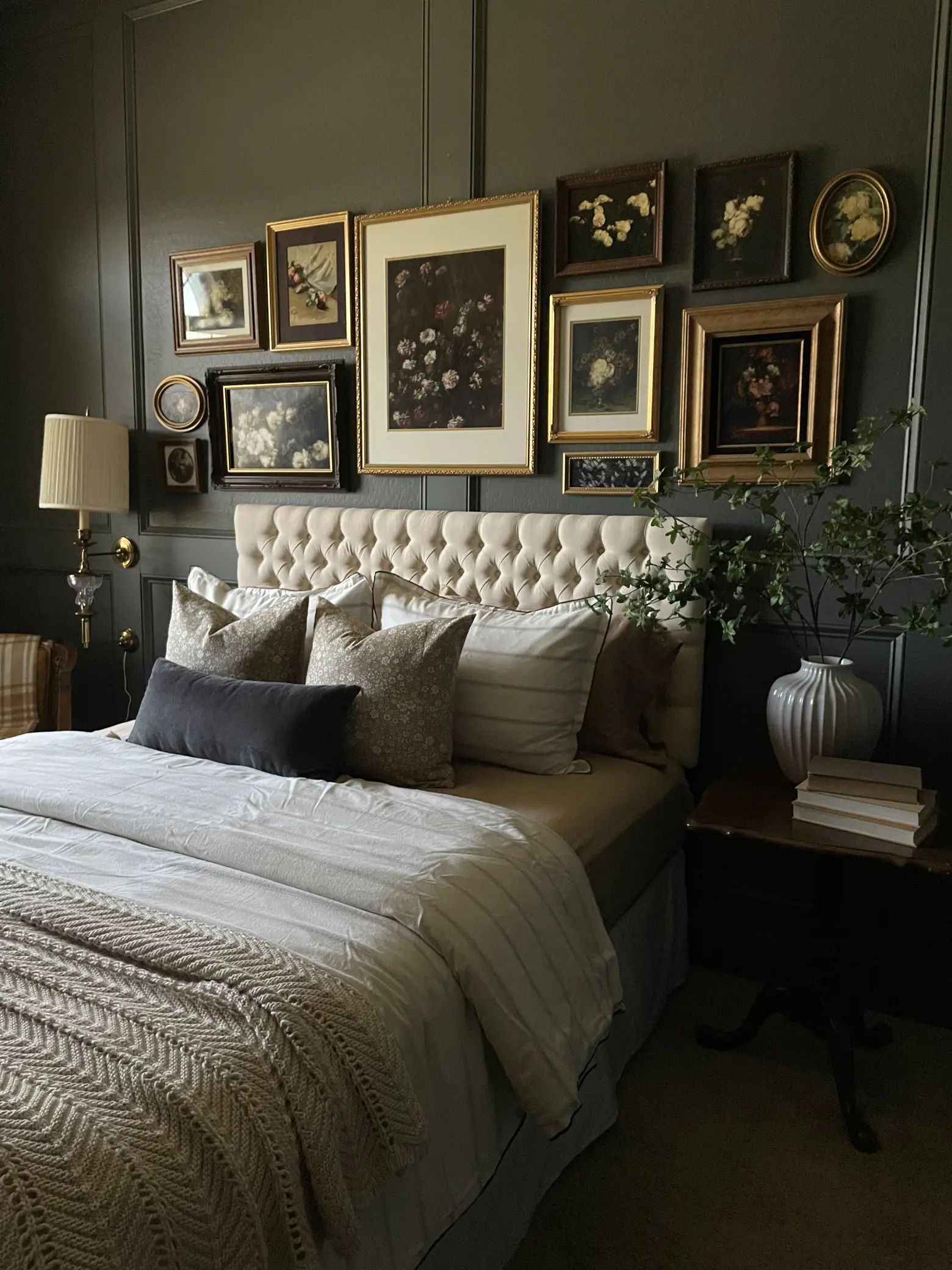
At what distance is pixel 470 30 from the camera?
2.95 m

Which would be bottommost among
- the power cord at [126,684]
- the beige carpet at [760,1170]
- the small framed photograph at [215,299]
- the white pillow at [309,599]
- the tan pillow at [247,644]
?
the beige carpet at [760,1170]

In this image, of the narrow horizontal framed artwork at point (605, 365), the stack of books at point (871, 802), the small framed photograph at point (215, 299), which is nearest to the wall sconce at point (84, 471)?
the small framed photograph at point (215, 299)

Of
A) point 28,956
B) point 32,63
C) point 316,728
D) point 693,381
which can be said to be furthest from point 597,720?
point 32,63

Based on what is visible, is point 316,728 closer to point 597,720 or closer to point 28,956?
point 597,720

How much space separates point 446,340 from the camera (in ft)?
10.2

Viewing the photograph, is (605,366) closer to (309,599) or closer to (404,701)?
(309,599)

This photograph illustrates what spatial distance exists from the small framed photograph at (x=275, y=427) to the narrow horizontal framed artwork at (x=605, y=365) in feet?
2.69

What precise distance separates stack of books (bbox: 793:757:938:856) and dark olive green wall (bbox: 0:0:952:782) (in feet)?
1.73

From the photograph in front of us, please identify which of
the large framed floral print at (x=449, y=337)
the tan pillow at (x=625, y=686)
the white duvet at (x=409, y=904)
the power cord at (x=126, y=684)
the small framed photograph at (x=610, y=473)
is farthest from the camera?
the power cord at (x=126, y=684)

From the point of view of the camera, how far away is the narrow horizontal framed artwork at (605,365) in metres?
2.81

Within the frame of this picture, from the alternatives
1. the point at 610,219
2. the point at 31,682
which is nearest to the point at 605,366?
the point at 610,219

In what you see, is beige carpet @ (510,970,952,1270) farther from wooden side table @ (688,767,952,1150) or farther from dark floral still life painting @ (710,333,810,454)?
dark floral still life painting @ (710,333,810,454)

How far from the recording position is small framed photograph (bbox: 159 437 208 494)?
3.66 meters

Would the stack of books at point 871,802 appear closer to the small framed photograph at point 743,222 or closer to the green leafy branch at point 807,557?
the green leafy branch at point 807,557
